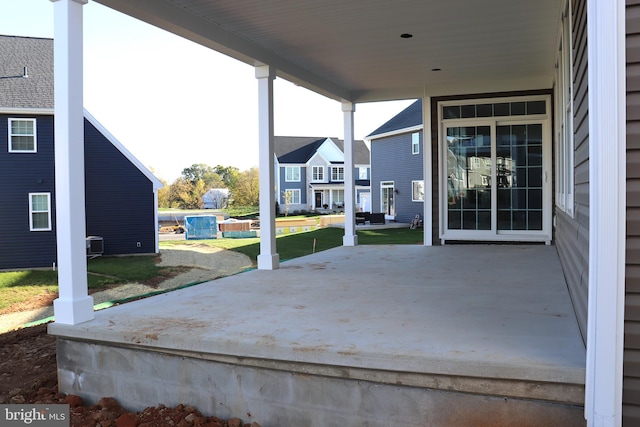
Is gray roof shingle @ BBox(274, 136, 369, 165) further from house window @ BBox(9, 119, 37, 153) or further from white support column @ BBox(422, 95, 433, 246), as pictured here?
white support column @ BBox(422, 95, 433, 246)

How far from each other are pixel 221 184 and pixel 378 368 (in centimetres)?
4782

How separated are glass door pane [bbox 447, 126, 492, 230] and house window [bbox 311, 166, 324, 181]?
28234mm

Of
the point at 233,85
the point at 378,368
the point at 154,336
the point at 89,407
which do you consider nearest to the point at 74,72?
the point at 154,336

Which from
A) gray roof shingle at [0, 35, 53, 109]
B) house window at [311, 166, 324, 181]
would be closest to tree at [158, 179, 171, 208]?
house window at [311, 166, 324, 181]

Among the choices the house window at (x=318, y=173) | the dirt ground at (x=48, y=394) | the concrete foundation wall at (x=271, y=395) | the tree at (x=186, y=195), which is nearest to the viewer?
the concrete foundation wall at (x=271, y=395)

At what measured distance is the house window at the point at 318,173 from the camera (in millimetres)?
37125

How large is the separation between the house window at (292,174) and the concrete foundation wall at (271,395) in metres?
33.3

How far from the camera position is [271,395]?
3033mm

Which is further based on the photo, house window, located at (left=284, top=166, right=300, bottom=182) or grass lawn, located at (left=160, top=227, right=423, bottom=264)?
house window, located at (left=284, top=166, right=300, bottom=182)

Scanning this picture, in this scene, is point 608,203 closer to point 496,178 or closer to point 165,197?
point 496,178

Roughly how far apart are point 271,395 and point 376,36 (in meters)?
4.31

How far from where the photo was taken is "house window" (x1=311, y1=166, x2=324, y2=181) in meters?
37.1

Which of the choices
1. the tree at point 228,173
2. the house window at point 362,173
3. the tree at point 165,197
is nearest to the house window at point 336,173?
the house window at point 362,173

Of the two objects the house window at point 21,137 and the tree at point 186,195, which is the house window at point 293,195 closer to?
the tree at point 186,195
